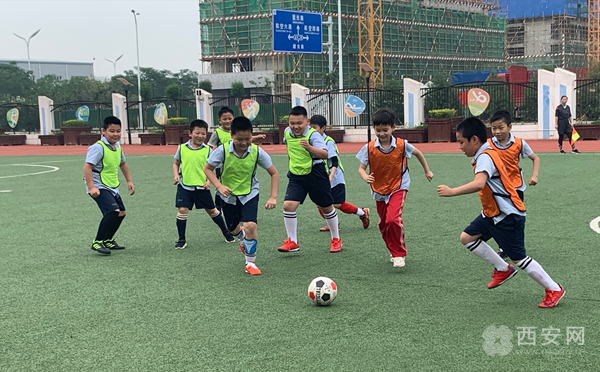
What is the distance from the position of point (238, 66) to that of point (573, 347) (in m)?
60.2

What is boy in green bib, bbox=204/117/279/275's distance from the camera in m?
6.51

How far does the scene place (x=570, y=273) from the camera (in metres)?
5.96

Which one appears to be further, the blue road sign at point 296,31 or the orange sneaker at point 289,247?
the blue road sign at point 296,31

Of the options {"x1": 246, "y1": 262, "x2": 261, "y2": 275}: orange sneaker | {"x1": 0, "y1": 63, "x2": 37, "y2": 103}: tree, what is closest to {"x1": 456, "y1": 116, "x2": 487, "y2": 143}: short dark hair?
{"x1": 246, "y1": 262, "x2": 261, "y2": 275}: orange sneaker

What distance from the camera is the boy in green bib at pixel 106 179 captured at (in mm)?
7660

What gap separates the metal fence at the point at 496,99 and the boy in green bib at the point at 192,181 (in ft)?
67.5

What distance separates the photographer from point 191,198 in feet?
26.5

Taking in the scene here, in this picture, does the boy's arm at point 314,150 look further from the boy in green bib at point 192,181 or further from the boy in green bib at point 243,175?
the boy in green bib at point 192,181

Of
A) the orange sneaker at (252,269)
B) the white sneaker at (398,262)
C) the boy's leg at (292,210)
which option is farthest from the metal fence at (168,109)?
the white sneaker at (398,262)

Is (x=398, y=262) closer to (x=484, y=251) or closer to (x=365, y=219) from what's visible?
(x=484, y=251)

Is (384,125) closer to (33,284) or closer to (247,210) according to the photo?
(247,210)

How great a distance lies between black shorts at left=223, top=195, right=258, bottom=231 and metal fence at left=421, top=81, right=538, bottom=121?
21.6m

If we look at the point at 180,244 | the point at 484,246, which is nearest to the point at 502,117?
the point at 484,246

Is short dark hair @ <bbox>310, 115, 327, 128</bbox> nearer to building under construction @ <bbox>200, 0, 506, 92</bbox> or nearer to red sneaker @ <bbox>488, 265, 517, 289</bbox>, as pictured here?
red sneaker @ <bbox>488, 265, 517, 289</bbox>
